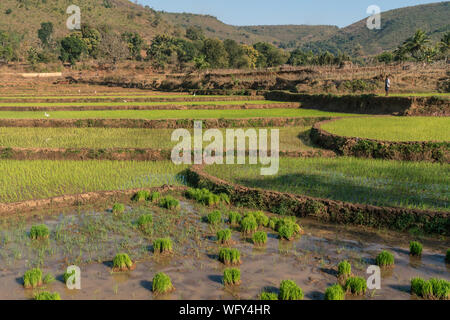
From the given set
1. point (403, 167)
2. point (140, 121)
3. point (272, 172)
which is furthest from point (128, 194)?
point (140, 121)

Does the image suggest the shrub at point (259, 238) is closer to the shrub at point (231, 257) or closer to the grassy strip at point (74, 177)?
the shrub at point (231, 257)

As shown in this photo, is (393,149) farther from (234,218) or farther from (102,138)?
(102,138)

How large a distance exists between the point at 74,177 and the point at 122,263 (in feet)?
14.9

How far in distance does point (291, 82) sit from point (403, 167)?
24930 millimetres

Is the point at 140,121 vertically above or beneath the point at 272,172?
above

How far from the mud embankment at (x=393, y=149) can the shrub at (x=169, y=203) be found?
541 centimetres

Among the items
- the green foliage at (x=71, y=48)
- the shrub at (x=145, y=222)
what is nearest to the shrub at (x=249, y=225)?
the shrub at (x=145, y=222)

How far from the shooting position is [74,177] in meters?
8.26

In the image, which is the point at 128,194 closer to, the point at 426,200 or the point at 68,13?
the point at 426,200

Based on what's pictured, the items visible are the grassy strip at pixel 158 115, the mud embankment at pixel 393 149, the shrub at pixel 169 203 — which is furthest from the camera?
the grassy strip at pixel 158 115

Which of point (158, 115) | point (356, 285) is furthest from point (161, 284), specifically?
point (158, 115)

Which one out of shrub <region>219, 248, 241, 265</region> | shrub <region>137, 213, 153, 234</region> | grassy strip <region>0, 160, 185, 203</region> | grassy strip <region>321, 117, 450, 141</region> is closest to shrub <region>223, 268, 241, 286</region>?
shrub <region>219, 248, 241, 265</region>

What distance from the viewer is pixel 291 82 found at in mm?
32562

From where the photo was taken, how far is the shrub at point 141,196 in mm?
6973
